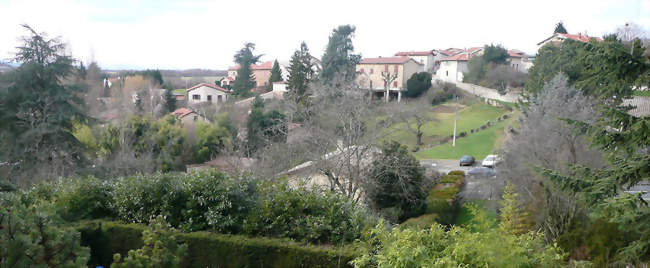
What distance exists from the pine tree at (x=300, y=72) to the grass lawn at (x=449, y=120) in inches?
388

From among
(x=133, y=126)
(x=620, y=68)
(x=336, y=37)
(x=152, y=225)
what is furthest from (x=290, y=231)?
(x=336, y=37)

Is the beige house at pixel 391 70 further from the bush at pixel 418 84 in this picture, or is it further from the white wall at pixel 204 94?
the white wall at pixel 204 94

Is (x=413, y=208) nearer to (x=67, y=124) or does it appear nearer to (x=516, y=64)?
(x=67, y=124)

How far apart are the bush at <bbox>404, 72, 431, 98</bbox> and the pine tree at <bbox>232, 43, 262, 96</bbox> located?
18624 mm

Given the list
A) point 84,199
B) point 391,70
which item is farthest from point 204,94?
point 84,199

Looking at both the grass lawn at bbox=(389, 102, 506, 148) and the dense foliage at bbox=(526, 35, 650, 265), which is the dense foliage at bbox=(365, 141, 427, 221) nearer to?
the dense foliage at bbox=(526, 35, 650, 265)

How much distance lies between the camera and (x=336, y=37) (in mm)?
43594

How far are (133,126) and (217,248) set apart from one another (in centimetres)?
1940

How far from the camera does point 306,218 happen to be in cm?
569

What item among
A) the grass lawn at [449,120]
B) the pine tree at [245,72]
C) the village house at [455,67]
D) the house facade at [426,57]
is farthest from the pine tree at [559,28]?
the pine tree at [245,72]

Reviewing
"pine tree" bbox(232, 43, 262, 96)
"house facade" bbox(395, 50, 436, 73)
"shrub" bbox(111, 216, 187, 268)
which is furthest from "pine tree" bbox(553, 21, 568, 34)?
"shrub" bbox(111, 216, 187, 268)

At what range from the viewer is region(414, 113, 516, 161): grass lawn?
92.6 feet

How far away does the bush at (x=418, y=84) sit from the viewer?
46406 millimetres

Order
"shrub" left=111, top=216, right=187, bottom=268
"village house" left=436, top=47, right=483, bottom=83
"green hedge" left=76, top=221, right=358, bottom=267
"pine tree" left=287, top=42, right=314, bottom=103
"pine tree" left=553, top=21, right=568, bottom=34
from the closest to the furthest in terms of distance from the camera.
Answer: "shrub" left=111, top=216, right=187, bottom=268, "green hedge" left=76, top=221, right=358, bottom=267, "pine tree" left=287, top=42, right=314, bottom=103, "pine tree" left=553, top=21, right=568, bottom=34, "village house" left=436, top=47, right=483, bottom=83
